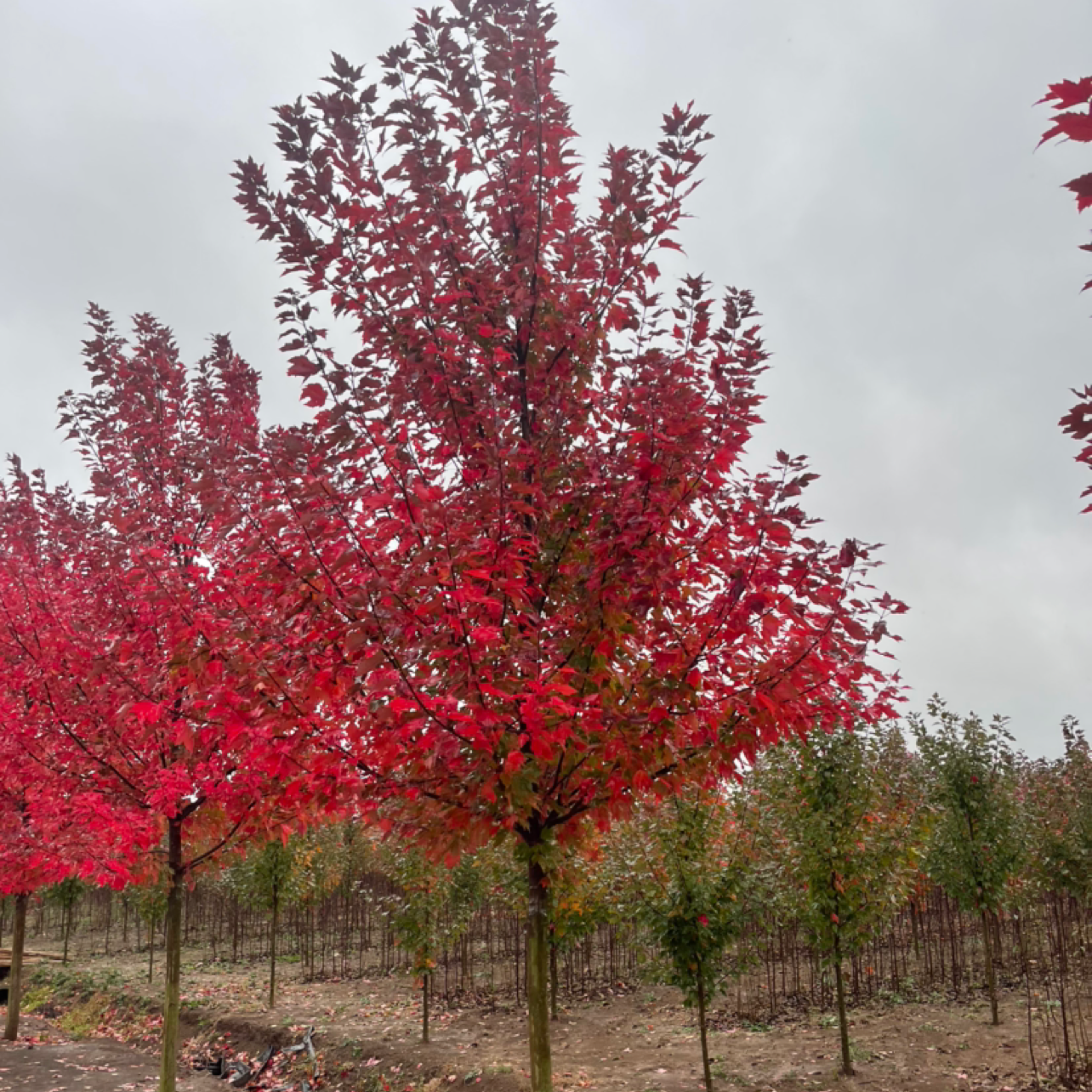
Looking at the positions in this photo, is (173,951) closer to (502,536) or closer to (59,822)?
(59,822)

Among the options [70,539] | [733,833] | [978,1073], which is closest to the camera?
[70,539]

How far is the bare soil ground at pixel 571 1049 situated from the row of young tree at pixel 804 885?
54 centimetres

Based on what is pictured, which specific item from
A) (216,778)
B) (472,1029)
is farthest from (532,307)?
(472,1029)

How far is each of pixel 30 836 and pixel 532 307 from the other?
6.93 meters

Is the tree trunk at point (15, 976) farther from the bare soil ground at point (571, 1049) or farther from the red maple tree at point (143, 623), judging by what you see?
the red maple tree at point (143, 623)

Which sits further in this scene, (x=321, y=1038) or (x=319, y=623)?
(x=321, y=1038)

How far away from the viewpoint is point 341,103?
12.9ft

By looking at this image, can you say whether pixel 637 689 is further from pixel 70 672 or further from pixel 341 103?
pixel 70 672

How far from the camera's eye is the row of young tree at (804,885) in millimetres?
9570

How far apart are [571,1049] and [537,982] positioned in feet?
32.8

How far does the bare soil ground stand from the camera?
998 cm

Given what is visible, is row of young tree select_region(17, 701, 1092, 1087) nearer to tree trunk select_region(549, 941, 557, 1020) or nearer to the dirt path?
tree trunk select_region(549, 941, 557, 1020)

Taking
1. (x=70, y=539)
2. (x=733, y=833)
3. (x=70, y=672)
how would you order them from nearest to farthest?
(x=70, y=672) → (x=70, y=539) → (x=733, y=833)

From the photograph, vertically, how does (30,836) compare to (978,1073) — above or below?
above
